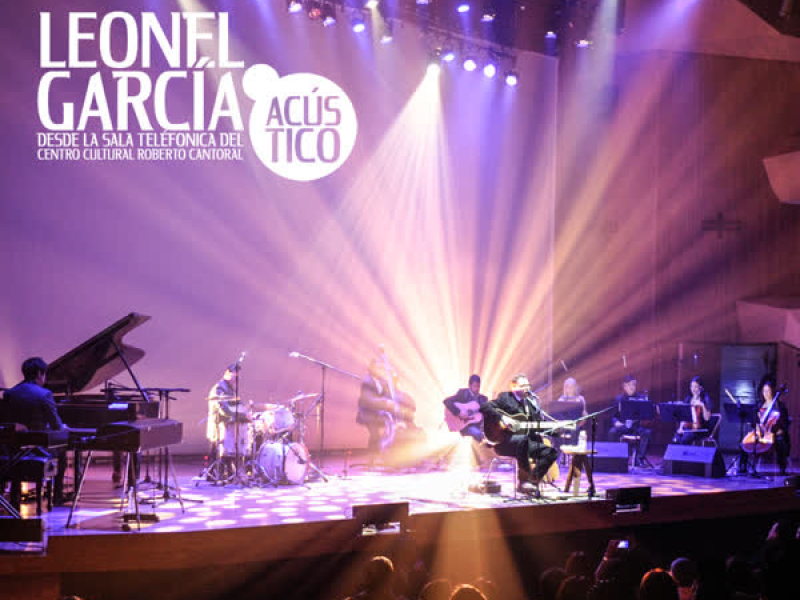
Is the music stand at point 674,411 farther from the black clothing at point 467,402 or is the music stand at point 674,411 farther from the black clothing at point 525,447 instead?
the black clothing at point 525,447

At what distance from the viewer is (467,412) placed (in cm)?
1032

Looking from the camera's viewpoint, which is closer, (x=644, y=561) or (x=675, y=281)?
(x=644, y=561)

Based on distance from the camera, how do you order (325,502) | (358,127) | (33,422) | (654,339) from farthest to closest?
Result: (654,339)
(358,127)
(325,502)
(33,422)

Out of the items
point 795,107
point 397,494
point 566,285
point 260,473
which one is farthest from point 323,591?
point 795,107

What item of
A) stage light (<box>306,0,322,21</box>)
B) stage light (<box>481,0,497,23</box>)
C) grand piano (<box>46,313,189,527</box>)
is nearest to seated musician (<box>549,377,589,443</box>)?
stage light (<box>481,0,497,23</box>)

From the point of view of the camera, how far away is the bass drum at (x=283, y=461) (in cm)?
874

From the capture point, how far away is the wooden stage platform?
5879mm

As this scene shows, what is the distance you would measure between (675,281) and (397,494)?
267 inches

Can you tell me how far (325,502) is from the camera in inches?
301

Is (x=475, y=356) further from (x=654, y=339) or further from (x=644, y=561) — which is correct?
(x=644, y=561)

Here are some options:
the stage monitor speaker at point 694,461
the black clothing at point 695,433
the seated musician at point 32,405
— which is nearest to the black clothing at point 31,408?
the seated musician at point 32,405

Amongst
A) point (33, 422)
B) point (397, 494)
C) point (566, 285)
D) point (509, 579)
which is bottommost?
point (509, 579)

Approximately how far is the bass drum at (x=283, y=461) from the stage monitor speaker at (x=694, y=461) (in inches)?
178

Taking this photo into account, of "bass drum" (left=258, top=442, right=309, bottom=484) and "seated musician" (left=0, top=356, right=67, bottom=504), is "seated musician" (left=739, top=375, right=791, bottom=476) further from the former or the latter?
"seated musician" (left=0, top=356, right=67, bottom=504)
